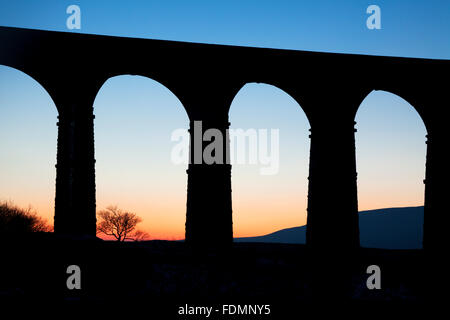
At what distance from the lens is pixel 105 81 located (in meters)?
19.6

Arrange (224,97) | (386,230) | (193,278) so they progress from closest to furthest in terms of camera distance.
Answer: (193,278) < (224,97) < (386,230)

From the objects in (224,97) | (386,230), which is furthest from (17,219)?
(386,230)

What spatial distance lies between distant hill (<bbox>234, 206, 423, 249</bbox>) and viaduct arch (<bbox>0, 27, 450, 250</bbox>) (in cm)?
6821

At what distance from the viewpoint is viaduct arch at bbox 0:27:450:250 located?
63.0 ft

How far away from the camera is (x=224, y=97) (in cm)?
2089

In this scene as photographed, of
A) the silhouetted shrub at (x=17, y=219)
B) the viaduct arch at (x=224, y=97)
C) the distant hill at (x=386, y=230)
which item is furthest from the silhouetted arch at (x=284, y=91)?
the distant hill at (x=386, y=230)

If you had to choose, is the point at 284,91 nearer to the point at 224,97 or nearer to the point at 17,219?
the point at 224,97

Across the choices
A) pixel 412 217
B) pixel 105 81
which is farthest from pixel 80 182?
pixel 412 217

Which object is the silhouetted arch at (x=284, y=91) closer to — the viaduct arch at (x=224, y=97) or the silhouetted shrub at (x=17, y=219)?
the viaduct arch at (x=224, y=97)

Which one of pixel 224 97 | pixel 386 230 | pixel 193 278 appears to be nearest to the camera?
pixel 193 278

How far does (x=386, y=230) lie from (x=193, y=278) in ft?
266

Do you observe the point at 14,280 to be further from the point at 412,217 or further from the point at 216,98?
the point at 412,217

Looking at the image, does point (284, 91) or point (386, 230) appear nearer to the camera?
point (284, 91)

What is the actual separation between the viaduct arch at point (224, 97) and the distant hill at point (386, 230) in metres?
68.2
